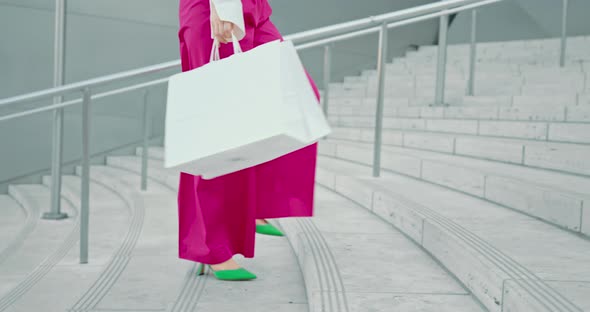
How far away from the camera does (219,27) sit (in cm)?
139

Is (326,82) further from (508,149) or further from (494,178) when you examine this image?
(494,178)

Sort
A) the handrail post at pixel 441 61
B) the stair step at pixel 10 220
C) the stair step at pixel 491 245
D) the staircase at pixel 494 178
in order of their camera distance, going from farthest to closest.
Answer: the handrail post at pixel 441 61
the stair step at pixel 10 220
the staircase at pixel 494 178
the stair step at pixel 491 245

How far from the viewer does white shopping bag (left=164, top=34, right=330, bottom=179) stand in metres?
1.14

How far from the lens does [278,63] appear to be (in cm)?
118

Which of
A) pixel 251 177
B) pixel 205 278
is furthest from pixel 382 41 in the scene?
pixel 205 278

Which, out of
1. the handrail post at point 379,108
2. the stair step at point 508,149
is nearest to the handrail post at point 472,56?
the stair step at point 508,149

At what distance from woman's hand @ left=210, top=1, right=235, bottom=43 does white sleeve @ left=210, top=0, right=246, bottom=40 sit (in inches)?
0.6

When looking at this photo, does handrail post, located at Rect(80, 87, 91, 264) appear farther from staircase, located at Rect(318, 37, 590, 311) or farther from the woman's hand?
staircase, located at Rect(318, 37, 590, 311)

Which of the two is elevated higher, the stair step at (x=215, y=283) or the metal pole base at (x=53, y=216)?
the stair step at (x=215, y=283)

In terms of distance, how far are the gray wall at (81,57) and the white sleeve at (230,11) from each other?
337cm

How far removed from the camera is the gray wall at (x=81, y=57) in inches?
177

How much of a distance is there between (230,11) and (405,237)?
0.80 metres

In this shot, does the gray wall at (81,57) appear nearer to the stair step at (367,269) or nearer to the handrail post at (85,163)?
the handrail post at (85,163)

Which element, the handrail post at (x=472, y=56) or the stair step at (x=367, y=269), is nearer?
the stair step at (x=367, y=269)
